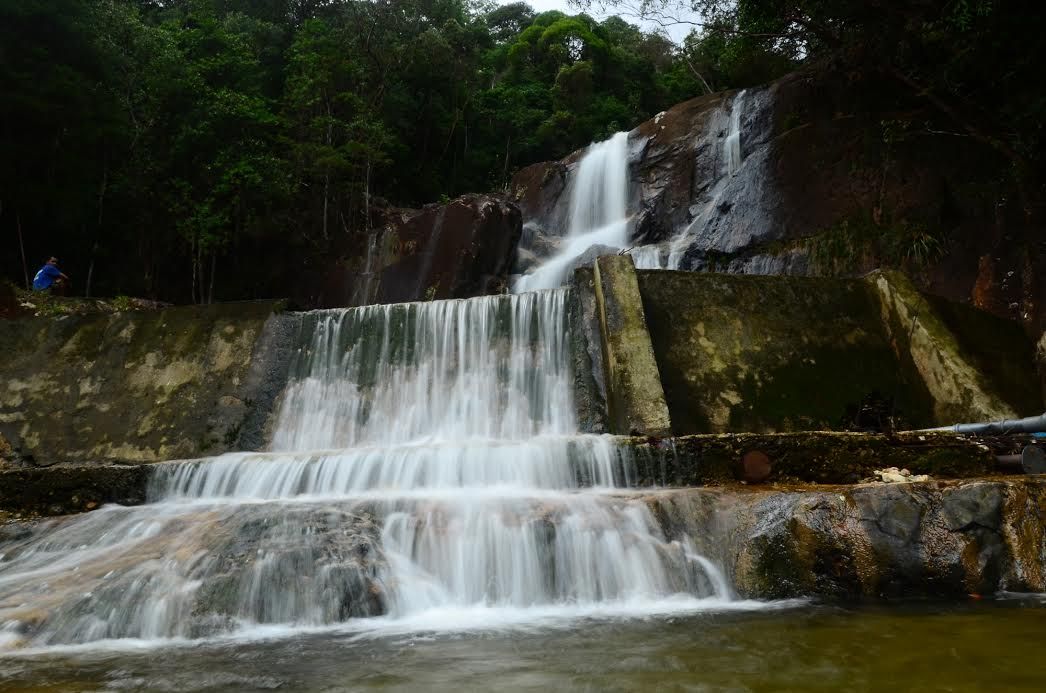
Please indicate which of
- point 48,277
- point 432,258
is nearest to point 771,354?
point 432,258

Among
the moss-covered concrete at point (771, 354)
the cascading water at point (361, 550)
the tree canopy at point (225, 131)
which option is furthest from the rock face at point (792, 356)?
the tree canopy at point (225, 131)

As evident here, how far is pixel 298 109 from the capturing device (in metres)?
18.6

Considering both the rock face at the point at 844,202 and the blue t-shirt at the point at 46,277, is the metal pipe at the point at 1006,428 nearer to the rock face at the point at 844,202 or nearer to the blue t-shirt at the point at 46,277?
the rock face at the point at 844,202

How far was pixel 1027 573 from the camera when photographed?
454 centimetres

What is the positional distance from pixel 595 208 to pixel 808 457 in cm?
1266

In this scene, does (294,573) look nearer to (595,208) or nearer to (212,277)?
(595,208)

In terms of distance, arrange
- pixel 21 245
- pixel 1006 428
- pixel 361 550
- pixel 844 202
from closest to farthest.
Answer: pixel 361 550 < pixel 1006 428 < pixel 844 202 < pixel 21 245

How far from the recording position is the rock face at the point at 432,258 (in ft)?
50.6

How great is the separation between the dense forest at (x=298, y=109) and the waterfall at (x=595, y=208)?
3444 millimetres

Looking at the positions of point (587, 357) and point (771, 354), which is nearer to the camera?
point (771, 354)

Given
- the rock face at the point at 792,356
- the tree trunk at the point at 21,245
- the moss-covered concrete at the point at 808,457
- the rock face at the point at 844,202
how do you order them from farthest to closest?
the tree trunk at the point at 21,245 < the rock face at the point at 844,202 < the rock face at the point at 792,356 < the moss-covered concrete at the point at 808,457

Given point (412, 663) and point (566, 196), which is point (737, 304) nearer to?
point (412, 663)

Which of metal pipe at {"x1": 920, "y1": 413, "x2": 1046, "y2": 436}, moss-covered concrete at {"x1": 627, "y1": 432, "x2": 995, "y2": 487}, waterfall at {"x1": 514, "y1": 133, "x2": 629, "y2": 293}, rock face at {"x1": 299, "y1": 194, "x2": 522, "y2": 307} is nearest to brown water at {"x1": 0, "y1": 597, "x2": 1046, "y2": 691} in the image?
moss-covered concrete at {"x1": 627, "y1": 432, "x2": 995, "y2": 487}

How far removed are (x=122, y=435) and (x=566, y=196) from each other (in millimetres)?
12333
